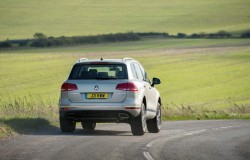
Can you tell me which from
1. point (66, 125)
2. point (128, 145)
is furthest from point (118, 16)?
point (128, 145)

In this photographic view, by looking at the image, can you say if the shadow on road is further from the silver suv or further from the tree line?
the tree line

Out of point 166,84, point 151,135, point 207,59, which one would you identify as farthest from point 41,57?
point 151,135

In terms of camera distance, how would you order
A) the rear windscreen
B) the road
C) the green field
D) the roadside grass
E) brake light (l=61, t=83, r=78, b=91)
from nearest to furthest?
the road, brake light (l=61, t=83, r=78, b=91), the rear windscreen, the roadside grass, the green field

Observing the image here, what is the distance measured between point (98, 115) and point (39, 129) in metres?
2.27

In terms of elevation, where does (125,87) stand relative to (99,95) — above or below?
above

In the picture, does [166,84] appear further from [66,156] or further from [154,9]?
[154,9]

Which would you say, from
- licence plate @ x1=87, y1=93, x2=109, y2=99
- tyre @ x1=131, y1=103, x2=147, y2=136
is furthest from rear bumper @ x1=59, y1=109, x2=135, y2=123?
licence plate @ x1=87, y1=93, x2=109, y2=99

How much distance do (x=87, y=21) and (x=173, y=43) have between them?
4413cm

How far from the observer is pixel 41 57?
2817 inches

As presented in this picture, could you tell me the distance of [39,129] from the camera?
21641 millimetres

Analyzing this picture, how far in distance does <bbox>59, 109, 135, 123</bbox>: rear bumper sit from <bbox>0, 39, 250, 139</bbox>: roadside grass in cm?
255

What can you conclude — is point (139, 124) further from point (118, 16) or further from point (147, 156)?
point (118, 16)

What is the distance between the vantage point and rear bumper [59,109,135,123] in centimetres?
1992

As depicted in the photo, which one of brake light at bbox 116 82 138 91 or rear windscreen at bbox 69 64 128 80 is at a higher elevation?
rear windscreen at bbox 69 64 128 80
